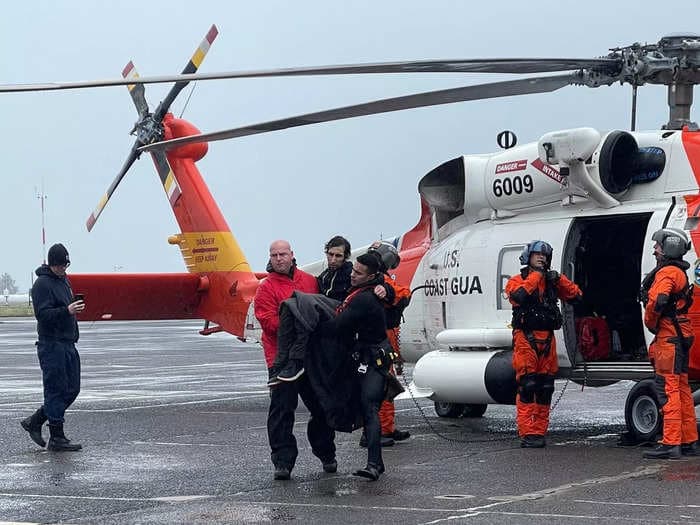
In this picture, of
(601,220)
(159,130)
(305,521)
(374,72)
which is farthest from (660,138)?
(159,130)

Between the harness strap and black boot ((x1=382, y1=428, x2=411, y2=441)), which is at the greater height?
the harness strap

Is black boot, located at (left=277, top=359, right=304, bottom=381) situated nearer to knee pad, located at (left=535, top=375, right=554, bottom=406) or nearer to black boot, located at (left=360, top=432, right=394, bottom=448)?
black boot, located at (left=360, top=432, right=394, bottom=448)

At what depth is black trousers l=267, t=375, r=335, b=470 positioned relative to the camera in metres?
8.98

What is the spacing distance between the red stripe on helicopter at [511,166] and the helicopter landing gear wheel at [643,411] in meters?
2.44

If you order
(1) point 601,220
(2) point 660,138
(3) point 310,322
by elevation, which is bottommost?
(3) point 310,322

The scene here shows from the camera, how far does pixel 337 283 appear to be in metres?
9.75

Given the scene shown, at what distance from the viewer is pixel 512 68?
33.2 feet

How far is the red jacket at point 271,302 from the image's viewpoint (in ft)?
30.3

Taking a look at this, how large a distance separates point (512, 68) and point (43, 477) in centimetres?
472

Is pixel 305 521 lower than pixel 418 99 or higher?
lower

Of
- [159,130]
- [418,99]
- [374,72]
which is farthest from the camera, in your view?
[159,130]

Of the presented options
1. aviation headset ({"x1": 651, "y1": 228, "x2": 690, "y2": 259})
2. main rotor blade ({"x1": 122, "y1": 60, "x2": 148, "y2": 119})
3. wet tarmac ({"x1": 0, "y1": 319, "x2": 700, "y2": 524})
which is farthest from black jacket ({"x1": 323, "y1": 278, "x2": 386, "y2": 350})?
main rotor blade ({"x1": 122, "y1": 60, "x2": 148, "y2": 119})

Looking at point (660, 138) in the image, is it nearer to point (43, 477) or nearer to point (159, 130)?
point (43, 477)

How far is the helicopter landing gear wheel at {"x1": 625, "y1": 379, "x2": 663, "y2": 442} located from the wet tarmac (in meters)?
0.25
